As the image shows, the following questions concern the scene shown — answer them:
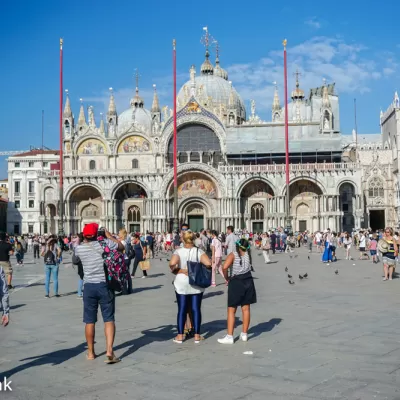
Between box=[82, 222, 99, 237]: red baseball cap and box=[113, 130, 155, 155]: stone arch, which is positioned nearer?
box=[82, 222, 99, 237]: red baseball cap

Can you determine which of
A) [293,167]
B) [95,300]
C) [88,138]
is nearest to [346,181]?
[293,167]

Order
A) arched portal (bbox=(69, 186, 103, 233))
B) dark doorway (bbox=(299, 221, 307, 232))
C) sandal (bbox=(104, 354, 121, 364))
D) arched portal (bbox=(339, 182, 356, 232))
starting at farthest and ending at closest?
arched portal (bbox=(69, 186, 103, 233))
arched portal (bbox=(339, 182, 356, 232))
dark doorway (bbox=(299, 221, 307, 232))
sandal (bbox=(104, 354, 121, 364))

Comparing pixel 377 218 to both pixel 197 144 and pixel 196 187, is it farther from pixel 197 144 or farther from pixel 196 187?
pixel 197 144

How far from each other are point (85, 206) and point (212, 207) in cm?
1263

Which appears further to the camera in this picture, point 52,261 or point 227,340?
point 52,261

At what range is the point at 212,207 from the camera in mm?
52406

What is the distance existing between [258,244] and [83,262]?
33.1m

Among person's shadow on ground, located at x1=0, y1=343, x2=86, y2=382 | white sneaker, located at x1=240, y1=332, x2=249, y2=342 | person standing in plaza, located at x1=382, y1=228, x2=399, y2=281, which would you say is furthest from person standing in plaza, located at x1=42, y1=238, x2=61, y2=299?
person standing in plaza, located at x1=382, y1=228, x2=399, y2=281

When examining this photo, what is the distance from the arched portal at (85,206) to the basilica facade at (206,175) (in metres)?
0.10

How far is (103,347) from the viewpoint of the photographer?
27.0 ft

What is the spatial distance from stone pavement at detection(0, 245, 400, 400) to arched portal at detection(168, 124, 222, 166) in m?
40.6

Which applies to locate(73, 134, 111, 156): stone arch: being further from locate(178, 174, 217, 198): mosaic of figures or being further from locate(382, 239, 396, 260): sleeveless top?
locate(382, 239, 396, 260): sleeveless top

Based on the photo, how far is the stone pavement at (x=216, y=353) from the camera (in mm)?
6141

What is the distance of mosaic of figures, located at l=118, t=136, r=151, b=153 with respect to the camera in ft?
179
